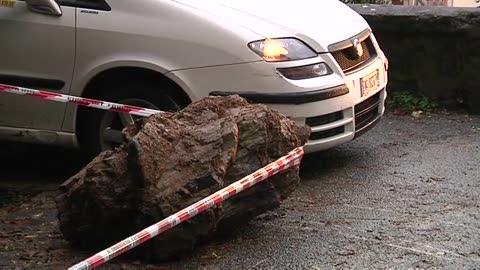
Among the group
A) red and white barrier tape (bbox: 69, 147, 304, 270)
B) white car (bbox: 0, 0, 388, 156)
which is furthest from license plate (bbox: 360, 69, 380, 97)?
red and white barrier tape (bbox: 69, 147, 304, 270)

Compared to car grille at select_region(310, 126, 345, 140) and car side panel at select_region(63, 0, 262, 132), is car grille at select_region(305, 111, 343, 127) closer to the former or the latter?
car grille at select_region(310, 126, 345, 140)

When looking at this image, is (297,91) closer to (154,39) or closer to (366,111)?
(366,111)

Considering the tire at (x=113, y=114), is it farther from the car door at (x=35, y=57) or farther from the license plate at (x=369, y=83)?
the license plate at (x=369, y=83)

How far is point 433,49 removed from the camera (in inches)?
322

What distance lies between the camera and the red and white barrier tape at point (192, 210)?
3.75m

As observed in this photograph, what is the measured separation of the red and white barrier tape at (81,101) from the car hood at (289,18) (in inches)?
30.6

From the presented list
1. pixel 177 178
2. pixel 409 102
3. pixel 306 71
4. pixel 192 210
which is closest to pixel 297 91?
pixel 306 71

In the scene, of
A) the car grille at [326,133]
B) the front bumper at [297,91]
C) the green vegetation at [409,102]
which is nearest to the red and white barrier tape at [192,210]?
the front bumper at [297,91]

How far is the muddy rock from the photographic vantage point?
4.22 m

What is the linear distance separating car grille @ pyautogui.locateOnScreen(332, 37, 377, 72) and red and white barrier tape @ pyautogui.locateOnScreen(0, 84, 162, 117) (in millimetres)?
1294

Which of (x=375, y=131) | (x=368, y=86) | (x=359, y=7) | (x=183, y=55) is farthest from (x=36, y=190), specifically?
(x=359, y=7)

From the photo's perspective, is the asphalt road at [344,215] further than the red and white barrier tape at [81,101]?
No

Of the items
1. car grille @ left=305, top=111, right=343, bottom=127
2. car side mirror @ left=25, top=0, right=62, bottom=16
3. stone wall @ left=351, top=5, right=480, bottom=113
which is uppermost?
car side mirror @ left=25, top=0, right=62, bottom=16

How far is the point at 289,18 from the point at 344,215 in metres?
1.46
